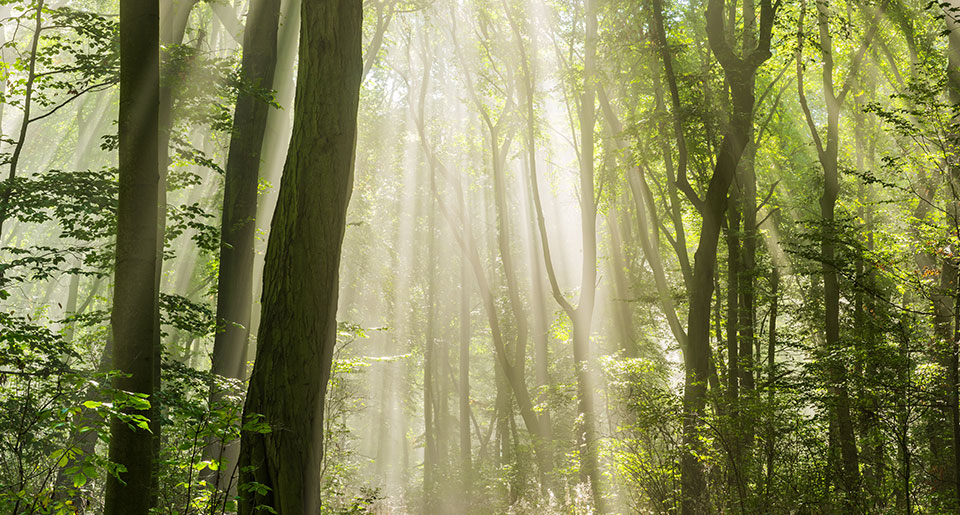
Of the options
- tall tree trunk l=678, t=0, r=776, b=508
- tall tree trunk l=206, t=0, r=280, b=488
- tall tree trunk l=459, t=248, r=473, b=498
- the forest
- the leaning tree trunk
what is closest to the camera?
the leaning tree trunk

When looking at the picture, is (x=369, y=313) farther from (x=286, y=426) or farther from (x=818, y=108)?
(x=286, y=426)

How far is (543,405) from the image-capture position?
547 inches

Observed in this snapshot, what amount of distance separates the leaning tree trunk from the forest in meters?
0.02

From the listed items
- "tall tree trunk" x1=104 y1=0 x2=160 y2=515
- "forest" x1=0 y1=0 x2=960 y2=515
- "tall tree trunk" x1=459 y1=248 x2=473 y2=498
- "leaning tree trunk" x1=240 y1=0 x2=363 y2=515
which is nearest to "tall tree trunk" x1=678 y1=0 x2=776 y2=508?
"forest" x1=0 y1=0 x2=960 y2=515

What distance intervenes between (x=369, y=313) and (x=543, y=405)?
1693cm

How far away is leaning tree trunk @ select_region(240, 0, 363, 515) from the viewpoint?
14.1 feet

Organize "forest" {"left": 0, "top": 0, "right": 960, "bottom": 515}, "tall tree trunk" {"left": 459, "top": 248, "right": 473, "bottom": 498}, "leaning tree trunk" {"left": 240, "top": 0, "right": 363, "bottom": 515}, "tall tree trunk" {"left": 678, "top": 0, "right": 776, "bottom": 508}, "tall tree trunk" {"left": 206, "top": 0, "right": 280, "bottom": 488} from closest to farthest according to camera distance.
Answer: "leaning tree trunk" {"left": 240, "top": 0, "right": 363, "bottom": 515}
"forest" {"left": 0, "top": 0, "right": 960, "bottom": 515}
"tall tree trunk" {"left": 206, "top": 0, "right": 280, "bottom": 488}
"tall tree trunk" {"left": 678, "top": 0, "right": 776, "bottom": 508}
"tall tree trunk" {"left": 459, "top": 248, "right": 473, "bottom": 498}

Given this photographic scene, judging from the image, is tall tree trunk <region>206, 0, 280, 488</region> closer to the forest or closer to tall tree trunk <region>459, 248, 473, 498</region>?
the forest

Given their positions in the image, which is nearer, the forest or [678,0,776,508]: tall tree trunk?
the forest

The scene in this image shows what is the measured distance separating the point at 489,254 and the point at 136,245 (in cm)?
2281

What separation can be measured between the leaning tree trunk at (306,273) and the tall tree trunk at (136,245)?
74cm

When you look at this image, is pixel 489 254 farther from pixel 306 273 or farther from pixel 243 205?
pixel 306 273

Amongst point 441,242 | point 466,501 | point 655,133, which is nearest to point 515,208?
point 441,242

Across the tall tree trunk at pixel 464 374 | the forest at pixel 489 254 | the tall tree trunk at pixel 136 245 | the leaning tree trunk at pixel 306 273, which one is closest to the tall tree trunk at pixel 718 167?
the forest at pixel 489 254
